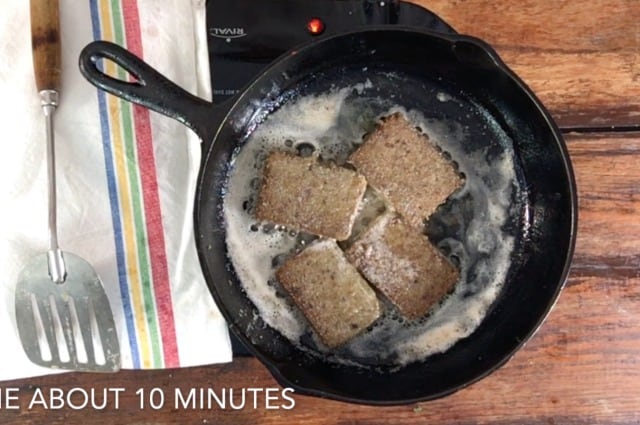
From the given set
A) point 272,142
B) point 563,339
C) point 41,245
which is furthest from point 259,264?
point 563,339

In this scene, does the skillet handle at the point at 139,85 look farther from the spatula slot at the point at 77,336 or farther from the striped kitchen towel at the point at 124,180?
the spatula slot at the point at 77,336

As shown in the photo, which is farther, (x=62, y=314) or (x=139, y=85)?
(x=62, y=314)

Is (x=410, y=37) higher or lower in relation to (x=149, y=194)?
higher

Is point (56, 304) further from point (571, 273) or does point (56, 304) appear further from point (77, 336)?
point (571, 273)

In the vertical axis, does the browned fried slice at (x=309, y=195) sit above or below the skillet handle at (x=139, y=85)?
below

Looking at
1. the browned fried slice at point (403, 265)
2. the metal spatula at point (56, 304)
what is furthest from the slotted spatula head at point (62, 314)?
the browned fried slice at point (403, 265)

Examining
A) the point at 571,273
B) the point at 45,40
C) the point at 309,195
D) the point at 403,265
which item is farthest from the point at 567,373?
the point at 45,40

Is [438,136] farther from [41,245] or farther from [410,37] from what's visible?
[41,245]
